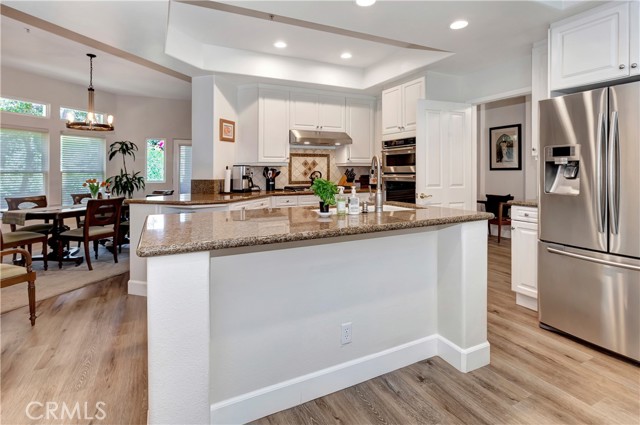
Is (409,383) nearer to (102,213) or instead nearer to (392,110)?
(392,110)

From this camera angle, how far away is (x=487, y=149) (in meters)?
6.76

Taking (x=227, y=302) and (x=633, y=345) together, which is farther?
(x=633, y=345)

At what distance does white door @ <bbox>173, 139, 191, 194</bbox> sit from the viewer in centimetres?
728

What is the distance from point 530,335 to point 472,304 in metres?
0.85

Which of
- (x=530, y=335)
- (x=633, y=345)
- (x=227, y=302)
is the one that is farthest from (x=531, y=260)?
(x=227, y=302)

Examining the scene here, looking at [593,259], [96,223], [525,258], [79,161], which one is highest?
[79,161]

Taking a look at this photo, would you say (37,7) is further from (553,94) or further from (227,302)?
(553,94)

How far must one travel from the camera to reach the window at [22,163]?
5.45m

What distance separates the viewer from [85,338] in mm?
2602

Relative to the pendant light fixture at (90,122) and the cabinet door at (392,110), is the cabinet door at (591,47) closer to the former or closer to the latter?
the cabinet door at (392,110)

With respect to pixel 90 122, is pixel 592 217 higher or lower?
lower

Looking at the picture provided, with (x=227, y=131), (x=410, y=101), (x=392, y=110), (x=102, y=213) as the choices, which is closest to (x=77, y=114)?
(x=102, y=213)

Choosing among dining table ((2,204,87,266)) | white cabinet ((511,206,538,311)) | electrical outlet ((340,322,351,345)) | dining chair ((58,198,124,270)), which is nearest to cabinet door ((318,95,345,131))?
white cabinet ((511,206,538,311))

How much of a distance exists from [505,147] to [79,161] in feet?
25.5
